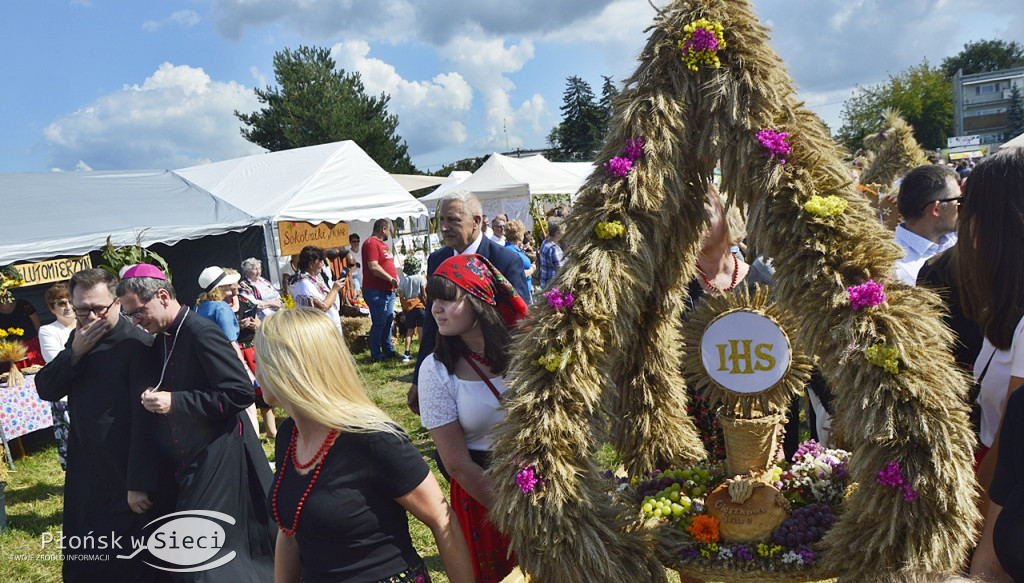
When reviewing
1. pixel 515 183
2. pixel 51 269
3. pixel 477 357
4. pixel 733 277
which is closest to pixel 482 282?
pixel 477 357

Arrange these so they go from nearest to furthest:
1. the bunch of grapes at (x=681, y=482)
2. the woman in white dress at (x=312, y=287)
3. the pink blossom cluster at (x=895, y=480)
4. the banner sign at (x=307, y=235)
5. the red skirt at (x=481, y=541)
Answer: the pink blossom cluster at (x=895, y=480) < the bunch of grapes at (x=681, y=482) < the red skirt at (x=481, y=541) < the woman in white dress at (x=312, y=287) < the banner sign at (x=307, y=235)

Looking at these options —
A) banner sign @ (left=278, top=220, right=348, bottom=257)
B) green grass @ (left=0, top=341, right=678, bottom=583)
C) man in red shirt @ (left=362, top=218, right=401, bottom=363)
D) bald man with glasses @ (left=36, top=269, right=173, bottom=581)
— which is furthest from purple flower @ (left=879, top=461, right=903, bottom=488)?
banner sign @ (left=278, top=220, right=348, bottom=257)

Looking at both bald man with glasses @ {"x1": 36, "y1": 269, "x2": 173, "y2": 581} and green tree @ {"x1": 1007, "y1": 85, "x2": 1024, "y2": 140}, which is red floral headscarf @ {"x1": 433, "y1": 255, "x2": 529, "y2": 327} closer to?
bald man with glasses @ {"x1": 36, "y1": 269, "x2": 173, "y2": 581}

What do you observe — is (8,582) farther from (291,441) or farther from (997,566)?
(997,566)

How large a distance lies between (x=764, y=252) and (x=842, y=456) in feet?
3.24

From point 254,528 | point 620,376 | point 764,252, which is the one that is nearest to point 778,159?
point 764,252

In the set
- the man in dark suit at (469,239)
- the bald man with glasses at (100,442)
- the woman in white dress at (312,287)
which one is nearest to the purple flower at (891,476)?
the man in dark suit at (469,239)

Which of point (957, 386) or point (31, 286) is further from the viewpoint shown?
point (31, 286)

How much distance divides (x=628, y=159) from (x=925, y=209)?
221cm

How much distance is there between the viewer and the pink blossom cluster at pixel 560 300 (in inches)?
78.7

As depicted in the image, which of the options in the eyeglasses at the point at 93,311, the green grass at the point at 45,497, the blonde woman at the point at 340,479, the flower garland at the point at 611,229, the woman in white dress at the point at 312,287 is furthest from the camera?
the woman in white dress at the point at 312,287

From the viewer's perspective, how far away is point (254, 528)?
333cm

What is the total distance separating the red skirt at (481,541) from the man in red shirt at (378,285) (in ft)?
23.1

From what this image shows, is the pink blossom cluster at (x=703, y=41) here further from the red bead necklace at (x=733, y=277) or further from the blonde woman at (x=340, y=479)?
the blonde woman at (x=340, y=479)
